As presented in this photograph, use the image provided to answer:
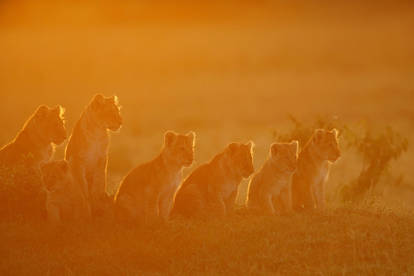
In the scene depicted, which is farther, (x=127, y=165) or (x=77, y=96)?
(x=77, y=96)

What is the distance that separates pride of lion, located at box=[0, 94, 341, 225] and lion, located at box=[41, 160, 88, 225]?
0.05ft

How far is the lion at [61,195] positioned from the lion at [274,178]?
2912 mm

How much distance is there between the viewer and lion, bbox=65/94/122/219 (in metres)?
15.3

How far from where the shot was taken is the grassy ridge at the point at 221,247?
12602mm

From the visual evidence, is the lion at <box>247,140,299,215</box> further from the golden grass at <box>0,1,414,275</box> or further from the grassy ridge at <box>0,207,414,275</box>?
the grassy ridge at <box>0,207,414,275</box>

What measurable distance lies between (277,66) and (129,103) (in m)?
28.3

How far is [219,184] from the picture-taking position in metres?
15.3

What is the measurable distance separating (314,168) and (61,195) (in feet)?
14.5

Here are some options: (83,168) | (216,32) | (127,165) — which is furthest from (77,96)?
(216,32)

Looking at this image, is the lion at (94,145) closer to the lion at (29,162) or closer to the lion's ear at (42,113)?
the lion at (29,162)

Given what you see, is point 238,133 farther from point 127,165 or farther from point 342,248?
point 342,248

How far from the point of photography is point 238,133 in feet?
132

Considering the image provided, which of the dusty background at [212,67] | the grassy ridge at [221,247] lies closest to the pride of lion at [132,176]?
the grassy ridge at [221,247]

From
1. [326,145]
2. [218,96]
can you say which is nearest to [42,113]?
[326,145]
